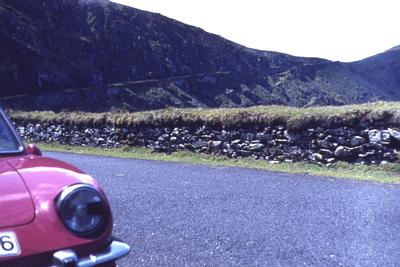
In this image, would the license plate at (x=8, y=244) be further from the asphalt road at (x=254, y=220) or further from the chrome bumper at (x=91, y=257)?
the asphalt road at (x=254, y=220)

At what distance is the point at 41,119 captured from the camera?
19.5 metres

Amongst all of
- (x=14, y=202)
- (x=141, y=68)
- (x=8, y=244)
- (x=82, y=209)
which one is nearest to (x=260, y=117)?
(x=82, y=209)

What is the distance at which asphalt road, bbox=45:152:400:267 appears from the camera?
16.4 feet

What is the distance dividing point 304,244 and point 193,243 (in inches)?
47.4

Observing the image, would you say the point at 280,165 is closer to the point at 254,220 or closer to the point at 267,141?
the point at 267,141

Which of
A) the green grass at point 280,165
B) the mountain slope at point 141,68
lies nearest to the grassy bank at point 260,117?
the green grass at point 280,165

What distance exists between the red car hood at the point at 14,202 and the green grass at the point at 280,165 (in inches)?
324

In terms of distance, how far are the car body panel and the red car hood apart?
0.03 meters

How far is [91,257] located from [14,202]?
1.75ft

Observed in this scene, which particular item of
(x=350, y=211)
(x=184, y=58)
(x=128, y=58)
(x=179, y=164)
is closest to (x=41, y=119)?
(x=179, y=164)

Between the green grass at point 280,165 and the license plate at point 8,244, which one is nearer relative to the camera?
the license plate at point 8,244

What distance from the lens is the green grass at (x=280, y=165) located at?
33.9 feet

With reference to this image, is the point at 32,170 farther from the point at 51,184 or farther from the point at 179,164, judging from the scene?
the point at 179,164

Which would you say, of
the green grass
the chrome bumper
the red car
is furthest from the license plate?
the green grass
